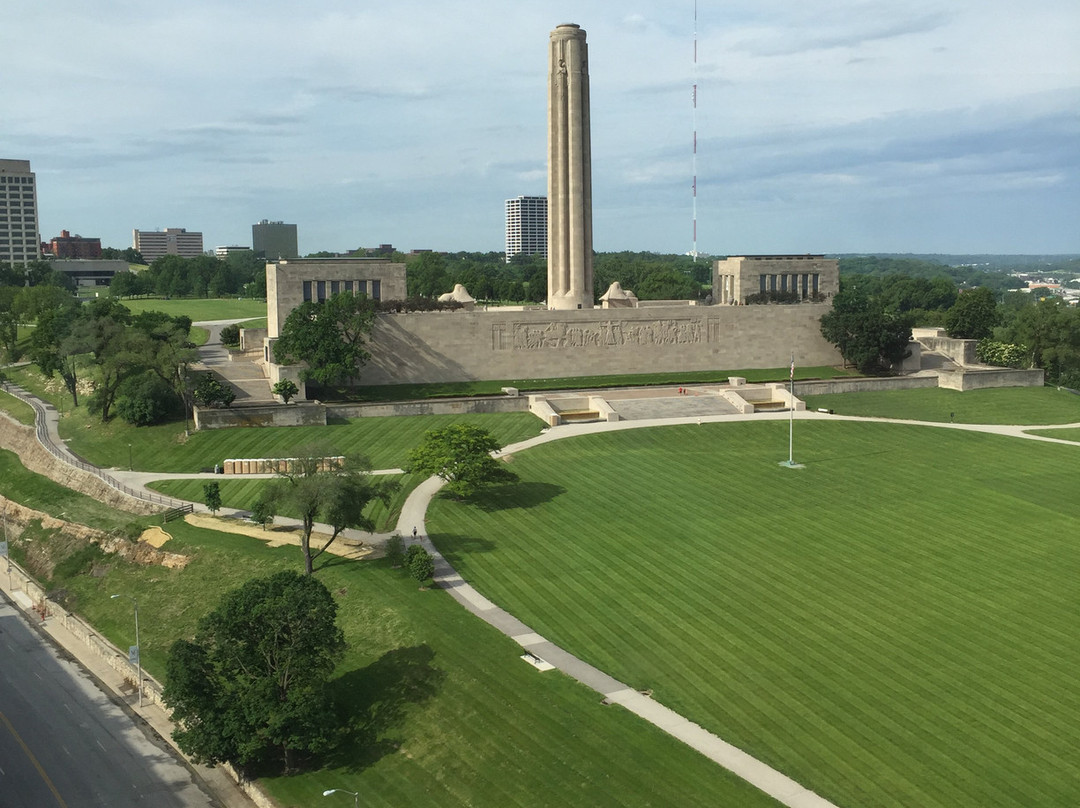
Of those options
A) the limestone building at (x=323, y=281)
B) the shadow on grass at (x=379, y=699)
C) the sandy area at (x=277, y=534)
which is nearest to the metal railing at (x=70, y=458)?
the sandy area at (x=277, y=534)

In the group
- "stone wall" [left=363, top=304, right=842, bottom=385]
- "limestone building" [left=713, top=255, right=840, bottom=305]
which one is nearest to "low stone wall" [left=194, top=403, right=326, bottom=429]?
"stone wall" [left=363, top=304, right=842, bottom=385]

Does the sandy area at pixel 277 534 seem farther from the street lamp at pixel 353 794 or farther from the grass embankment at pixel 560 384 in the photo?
the grass embankment at pixel 560 384

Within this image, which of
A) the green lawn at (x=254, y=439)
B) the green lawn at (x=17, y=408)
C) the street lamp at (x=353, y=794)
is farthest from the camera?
the green lawn at (x=17, y=408)

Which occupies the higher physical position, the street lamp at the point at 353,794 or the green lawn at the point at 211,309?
the green lawn at the point at 211,309

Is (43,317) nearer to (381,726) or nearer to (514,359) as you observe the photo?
(514,359)

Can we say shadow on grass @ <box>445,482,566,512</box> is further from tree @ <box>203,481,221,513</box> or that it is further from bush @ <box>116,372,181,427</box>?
bush @ <box>116,372,181,427</box>

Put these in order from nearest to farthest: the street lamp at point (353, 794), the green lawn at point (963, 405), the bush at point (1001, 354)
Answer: the street lamp at point (353, 794)
the green lawn at point (963, 405)
the bush at point (1001, 354)

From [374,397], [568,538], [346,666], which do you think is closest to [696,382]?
[374,397]

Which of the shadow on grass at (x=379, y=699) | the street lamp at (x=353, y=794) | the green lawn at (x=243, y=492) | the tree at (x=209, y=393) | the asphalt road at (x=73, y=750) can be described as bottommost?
the asphalt road at (x=73, y=750)
